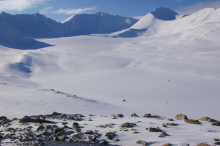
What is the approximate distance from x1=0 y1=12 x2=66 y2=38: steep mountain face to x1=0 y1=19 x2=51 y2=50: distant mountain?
2636 cm

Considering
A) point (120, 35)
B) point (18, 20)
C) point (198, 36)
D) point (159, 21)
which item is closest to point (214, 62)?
point (198, 36)

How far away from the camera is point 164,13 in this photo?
373 ft

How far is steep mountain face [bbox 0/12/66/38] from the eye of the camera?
91938mm

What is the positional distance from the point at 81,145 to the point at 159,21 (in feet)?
345

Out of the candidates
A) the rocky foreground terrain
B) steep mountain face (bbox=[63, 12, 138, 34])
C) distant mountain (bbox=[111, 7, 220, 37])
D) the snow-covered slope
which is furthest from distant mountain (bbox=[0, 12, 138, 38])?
the rocky foreground terrain

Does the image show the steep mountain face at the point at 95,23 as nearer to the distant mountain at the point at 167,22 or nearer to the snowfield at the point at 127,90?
the distant mountain at the point at 167,22

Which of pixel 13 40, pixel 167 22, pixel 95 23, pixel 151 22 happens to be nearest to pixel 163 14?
pixel 151 22

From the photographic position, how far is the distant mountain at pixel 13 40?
5822cm

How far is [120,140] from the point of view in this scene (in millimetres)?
5449

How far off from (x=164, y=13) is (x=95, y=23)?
46.7m

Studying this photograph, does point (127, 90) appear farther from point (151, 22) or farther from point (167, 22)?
point (151, 22)

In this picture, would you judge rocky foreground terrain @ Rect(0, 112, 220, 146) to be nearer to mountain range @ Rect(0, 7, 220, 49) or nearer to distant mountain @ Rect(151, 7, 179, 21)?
mountain range @ Rect(0, 7, 220, 49)

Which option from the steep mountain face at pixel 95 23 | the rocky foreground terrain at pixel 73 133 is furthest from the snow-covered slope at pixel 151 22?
the rocky foreground terrain at pixel 73 133

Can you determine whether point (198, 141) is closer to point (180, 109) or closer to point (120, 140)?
point (120, 140)
